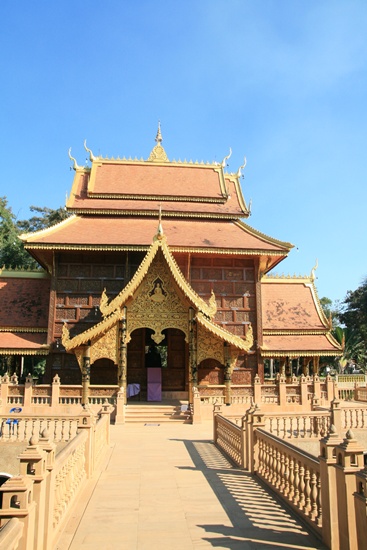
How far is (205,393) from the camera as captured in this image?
1616cm

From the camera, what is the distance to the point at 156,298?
16.2 m

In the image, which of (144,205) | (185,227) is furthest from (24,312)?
(185,227)

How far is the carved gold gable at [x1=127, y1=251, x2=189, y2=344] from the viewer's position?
629 inches

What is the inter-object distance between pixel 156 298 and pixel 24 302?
5627 millimetres

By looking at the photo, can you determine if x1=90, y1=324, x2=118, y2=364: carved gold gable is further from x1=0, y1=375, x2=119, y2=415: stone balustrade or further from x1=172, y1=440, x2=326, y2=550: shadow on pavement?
x1=172, y1=440, x2=326, y2=550: shadow on pavement

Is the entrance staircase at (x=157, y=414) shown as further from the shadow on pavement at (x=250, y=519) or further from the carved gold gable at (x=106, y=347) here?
the shadow on pavement at (x=250, y=519)

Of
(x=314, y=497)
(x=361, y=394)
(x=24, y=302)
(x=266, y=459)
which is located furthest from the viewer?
(x=361, y=394)

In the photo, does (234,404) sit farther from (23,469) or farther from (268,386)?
(23,469)

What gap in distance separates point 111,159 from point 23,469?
19864 millimetres

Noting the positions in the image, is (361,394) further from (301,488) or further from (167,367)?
(301,488)

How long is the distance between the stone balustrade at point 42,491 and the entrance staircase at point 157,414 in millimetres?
7360

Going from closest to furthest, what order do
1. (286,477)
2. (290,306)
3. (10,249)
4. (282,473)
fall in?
(286,477)
(282,473)
(290,306)
(10,249)

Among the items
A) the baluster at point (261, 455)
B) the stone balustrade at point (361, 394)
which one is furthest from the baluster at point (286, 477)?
the stone balustrade at point (361, 394)

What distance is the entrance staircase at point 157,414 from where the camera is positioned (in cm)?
1443
